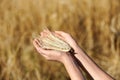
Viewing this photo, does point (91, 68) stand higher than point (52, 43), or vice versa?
point (52, 43)

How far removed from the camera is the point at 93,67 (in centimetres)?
232

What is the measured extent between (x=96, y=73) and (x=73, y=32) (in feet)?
4.75

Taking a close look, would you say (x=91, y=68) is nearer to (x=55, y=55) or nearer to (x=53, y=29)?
(x=55, y=55)

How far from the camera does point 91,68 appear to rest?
2318mm

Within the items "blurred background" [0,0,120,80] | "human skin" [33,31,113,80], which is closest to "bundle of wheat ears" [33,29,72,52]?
"human skin" [33,31,113,80]

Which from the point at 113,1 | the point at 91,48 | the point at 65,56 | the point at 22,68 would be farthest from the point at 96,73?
the point at 113,1

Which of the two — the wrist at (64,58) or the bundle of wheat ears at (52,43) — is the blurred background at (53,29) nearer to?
the bundle of wheat ears at (52,43)

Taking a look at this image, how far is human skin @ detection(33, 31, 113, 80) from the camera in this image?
7.11ft

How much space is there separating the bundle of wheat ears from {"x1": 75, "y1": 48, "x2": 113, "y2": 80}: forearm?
0.36 feet

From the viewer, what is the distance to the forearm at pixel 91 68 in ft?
7.51

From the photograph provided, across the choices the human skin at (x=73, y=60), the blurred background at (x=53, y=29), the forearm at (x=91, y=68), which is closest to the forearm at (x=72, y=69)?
the human skin at (x=73, y=60)

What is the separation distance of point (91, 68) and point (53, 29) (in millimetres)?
1399

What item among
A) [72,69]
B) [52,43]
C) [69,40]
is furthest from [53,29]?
[72,69]

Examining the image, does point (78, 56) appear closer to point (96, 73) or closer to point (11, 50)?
point (96, 73)
